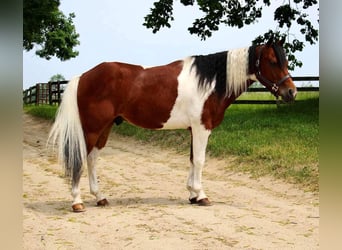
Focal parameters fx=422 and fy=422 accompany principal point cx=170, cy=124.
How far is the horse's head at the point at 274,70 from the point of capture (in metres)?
5.25

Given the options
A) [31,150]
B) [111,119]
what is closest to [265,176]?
[111,119]

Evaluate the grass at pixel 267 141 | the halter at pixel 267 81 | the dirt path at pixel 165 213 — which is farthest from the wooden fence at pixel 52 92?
the halter at pixel 267 81

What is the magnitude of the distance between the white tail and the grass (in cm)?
352

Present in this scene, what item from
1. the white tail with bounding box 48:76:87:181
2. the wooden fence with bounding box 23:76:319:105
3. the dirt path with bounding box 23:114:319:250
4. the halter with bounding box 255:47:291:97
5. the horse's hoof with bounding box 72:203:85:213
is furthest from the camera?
the wooden fence with bounding box 23:76:319:105

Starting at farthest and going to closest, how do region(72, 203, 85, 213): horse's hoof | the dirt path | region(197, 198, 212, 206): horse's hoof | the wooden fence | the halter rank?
the wooden fence → region(197, 198, 212, 206): horse's hoof → the halter → region(72, 203, 85, 213): horse's hoof → the dirt path

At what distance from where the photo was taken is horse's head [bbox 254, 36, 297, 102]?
17.2 ft

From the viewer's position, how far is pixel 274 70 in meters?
5.31

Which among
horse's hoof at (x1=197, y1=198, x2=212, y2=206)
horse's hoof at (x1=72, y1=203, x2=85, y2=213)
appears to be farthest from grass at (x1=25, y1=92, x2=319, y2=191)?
horse's hoof at (x1=72, y1=203, x2=85, y2=213)

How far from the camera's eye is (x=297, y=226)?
4578 mm

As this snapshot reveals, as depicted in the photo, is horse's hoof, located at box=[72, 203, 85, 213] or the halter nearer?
horse's hoof, located at box=[72, 203, 85, 213]

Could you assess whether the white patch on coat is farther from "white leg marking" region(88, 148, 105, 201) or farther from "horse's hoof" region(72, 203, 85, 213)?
"horse's hoof" region(72, 203, 85, 213)

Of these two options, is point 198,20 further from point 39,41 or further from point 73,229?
point 39,41

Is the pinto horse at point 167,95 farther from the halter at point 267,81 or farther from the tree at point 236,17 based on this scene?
the tree at point 236,17

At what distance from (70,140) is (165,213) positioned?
143cm
